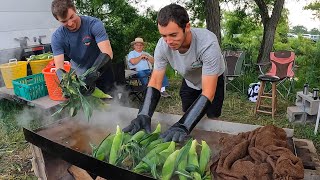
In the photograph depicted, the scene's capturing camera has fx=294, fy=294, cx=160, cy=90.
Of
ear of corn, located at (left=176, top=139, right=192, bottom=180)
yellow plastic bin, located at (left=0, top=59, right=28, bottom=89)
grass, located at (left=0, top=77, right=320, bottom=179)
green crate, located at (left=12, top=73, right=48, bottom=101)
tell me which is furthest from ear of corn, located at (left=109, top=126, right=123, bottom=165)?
yellow plastic bin, located at (left=0, top=59, right=28, bottom=89)

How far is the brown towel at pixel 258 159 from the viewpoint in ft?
5.21

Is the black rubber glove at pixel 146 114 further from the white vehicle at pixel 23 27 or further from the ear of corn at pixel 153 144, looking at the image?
the white vehicle at pixel 23 27

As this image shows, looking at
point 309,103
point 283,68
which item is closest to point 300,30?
point 283,68

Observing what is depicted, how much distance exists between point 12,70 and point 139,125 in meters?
3.90

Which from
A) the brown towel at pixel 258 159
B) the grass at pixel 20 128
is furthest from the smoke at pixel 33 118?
the brown towel at pixel 258 159

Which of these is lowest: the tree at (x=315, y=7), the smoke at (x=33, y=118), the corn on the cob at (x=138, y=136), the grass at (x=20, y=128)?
the grass at (x=20, y=128)

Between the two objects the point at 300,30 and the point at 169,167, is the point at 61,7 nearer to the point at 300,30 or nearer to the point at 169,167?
the point at 169,167

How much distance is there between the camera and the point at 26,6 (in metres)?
5.89

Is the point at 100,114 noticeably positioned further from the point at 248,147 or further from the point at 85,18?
the point at 248,147

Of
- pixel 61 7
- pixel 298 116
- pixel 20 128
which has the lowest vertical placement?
pixel 298 116

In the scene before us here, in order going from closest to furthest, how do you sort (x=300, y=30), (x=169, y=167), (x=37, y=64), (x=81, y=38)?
(x=169, y=167) → (x=81, y=38) → (x=37, y=64) → (x=300, y=30)

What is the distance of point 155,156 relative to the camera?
76.9 inches

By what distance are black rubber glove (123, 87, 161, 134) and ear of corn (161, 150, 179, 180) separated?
20.3 inches

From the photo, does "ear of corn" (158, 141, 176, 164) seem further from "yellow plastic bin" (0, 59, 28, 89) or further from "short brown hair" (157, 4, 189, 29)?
"yellow plastic bin" (0, 59, 28, 89)
